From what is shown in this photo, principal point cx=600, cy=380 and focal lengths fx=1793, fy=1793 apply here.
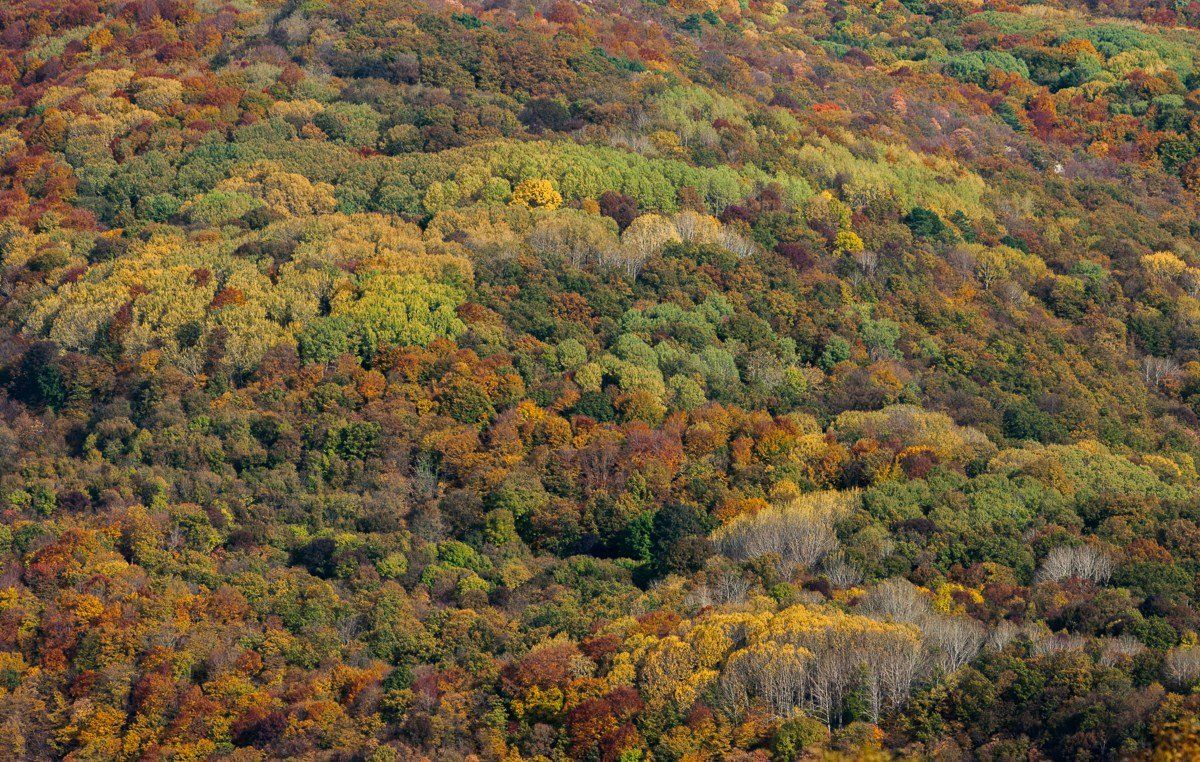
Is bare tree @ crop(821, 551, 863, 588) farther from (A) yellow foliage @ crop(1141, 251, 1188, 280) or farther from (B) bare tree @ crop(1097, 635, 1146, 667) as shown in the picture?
(A) yellow foliage @ crop(1141, 251, 1188, 280)

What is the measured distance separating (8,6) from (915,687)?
414ft

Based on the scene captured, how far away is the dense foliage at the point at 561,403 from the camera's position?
76750mm

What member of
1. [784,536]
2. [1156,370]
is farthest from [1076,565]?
[1156,370]

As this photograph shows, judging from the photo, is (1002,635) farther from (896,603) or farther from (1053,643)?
(896,603)

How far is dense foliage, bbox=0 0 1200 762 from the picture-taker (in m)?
76.8

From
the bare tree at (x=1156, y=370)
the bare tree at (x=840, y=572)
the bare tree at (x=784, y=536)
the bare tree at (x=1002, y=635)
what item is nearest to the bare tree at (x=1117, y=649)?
the bare tree at (x=1002, y=635)

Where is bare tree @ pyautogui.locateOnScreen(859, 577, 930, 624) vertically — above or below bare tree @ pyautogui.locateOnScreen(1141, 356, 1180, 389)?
above

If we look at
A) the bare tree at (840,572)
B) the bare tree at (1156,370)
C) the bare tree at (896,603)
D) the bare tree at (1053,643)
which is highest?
the bare tree at (1053,643)

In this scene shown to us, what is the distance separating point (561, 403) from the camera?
104750 millimetres

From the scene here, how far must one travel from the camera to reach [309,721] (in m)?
76.6

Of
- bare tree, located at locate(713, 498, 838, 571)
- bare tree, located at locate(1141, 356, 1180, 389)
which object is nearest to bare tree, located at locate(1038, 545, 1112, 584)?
bare tree, located at locate(713, 498, 838, 571)

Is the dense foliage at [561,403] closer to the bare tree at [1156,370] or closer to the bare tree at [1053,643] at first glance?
the bare tree at [1053,643]

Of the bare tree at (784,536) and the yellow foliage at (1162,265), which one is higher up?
the bare tree at (784,536)

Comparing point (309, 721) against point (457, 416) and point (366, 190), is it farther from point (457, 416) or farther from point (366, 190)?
point (366, 190)
